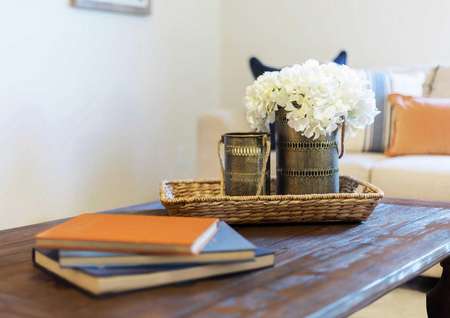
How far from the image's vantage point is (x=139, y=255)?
94 centimetres

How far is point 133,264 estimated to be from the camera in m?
0.94

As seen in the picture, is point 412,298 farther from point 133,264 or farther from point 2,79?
point 2,79

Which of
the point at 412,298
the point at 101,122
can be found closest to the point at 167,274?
the point at 412,298

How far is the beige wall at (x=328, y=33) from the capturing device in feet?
10.4

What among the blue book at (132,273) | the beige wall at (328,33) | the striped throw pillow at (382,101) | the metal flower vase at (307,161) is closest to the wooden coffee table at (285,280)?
the blue book at (132,273)

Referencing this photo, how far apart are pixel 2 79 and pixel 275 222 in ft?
5.52

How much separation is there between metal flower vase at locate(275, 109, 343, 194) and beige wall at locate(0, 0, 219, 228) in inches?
62.6

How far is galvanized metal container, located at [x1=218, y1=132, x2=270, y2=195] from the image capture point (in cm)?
146

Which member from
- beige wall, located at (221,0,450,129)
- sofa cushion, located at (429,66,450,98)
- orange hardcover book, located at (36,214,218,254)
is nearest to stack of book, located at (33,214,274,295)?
orange hardcover book, located at (36,214,218,254)

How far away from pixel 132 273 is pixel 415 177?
62.8 inches

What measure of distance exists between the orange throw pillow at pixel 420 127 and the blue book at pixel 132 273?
1.72 m

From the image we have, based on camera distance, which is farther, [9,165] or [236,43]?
[236,43]

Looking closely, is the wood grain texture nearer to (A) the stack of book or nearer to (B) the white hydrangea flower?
(B) the white hydrangea flower

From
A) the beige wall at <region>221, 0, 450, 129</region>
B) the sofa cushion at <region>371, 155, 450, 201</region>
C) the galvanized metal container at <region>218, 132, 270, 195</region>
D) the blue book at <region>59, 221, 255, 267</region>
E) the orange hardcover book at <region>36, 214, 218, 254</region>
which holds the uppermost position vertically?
the beige wall at <region>221, 0, 450, 129</region>
